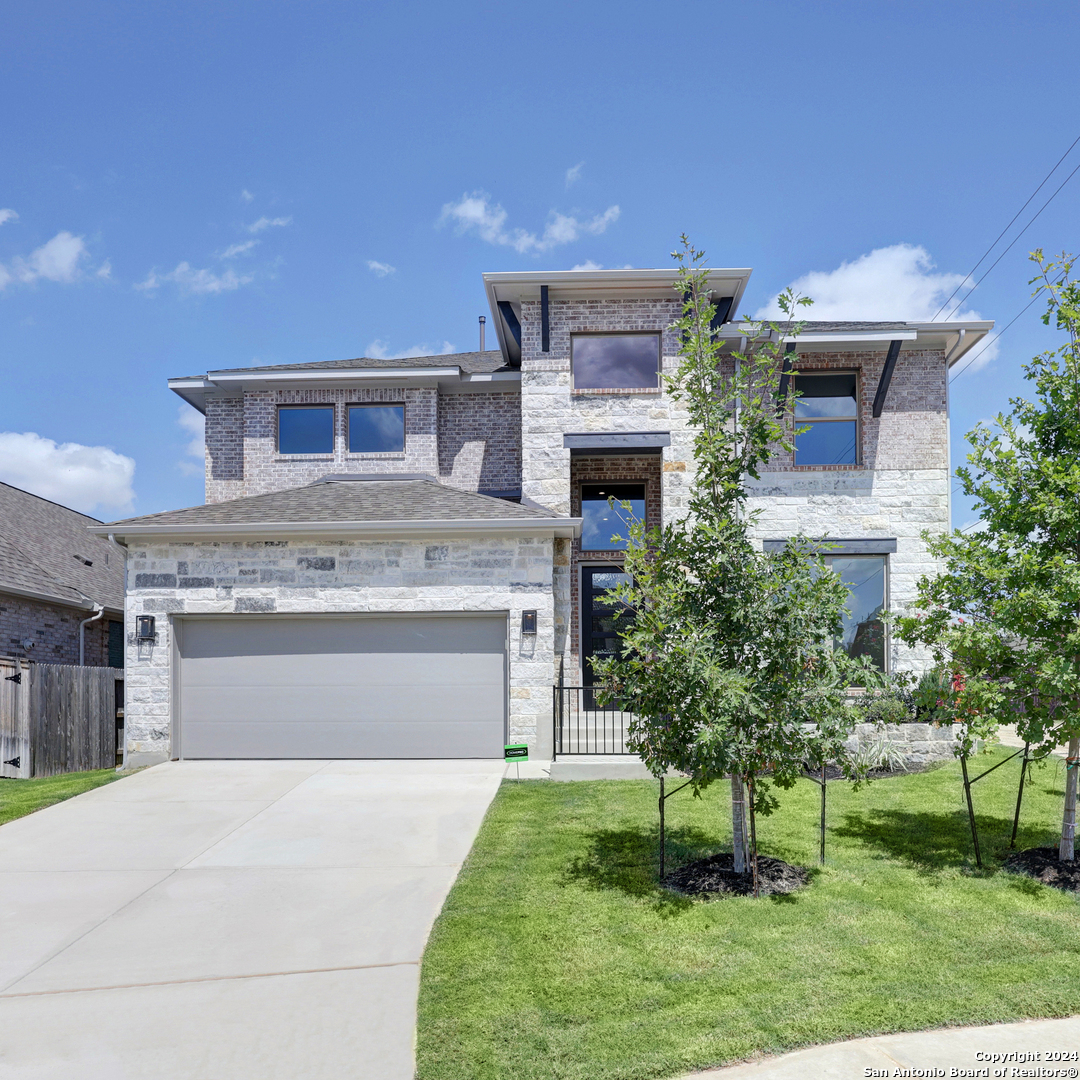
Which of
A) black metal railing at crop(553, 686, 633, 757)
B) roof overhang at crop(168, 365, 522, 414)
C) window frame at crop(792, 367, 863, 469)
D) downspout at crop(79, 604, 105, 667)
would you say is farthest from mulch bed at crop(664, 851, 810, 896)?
downspout at crop(79, 604, 105, 667)

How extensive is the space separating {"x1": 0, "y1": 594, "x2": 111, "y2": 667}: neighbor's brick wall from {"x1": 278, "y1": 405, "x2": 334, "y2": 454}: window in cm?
565

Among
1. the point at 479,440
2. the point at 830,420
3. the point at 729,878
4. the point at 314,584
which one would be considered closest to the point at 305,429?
the point at 479,440

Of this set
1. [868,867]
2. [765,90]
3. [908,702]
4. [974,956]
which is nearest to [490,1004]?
[974,956]

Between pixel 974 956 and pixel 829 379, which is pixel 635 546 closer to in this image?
pixel 974 956

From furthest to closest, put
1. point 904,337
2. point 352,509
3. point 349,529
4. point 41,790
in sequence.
A: point 904,337
point 352,509
point 349,529
point 41,790

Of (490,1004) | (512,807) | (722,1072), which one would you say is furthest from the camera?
(512,807)

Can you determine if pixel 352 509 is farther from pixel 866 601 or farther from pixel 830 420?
pixel 866 601

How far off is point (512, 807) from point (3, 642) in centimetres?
1137

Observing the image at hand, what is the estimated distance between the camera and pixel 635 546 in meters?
6.20

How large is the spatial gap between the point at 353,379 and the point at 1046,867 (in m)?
14.0

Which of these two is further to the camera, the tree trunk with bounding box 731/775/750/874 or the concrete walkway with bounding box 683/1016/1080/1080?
the tree trunk with bounding box 731/775/750/874

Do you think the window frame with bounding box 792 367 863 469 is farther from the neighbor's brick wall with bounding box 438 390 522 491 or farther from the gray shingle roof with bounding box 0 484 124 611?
the gray shingle roof with bounding box 0 484 124 611

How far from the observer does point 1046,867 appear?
6379 millimetres

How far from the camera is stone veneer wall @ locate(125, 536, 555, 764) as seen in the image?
1207 cm
